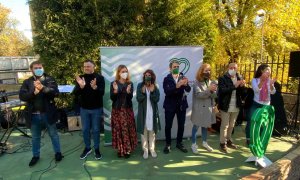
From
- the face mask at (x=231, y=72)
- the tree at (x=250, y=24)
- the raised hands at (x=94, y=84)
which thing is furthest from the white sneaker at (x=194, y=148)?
the tree at (x=250, y=24)

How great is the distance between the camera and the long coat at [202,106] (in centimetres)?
444

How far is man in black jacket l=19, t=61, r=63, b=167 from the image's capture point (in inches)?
150

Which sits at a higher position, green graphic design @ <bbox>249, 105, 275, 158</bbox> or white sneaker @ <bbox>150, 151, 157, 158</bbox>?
green graphic design @ <bbox>249, 105, 275, 158</bbox>

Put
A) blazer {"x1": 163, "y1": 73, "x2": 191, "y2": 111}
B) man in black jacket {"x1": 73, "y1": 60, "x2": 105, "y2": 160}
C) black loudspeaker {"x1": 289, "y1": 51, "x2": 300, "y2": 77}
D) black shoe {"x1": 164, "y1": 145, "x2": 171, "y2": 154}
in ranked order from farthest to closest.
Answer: black loudspeaker {"x1": 289, "y1": 51, "x2": 300, "y2": 77}
black shoe {"x1": 164, "y1": 145, "x2": 171, "y2": 154}
blazer {"x1": 163, "y1": 73, "x2": 191, "y2": 111}
man in black jacket {"x1": 73, "y1": 60, "x2": 105, "y2": 160}

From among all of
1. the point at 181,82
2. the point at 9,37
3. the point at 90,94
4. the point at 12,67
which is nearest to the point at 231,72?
the point at 181,82

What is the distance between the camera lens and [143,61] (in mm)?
4887

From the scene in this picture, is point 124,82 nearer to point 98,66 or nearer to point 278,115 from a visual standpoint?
point 98,66

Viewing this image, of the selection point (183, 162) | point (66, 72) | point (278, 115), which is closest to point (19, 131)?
A: point (66, 72)

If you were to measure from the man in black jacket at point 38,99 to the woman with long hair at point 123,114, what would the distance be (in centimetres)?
100

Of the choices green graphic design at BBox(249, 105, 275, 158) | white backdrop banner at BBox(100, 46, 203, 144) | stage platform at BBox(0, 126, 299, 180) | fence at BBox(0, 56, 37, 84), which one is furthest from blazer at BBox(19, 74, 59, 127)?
fence at BBox(0, 56, 37, 84)

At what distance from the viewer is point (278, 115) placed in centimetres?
550

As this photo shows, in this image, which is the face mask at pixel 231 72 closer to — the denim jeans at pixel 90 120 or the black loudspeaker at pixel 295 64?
the black loudspeaker at pixel 295 64

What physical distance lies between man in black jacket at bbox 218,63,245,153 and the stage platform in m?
0.53

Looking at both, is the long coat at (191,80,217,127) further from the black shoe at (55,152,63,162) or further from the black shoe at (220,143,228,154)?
the black shoe at (55,152,63,162)
